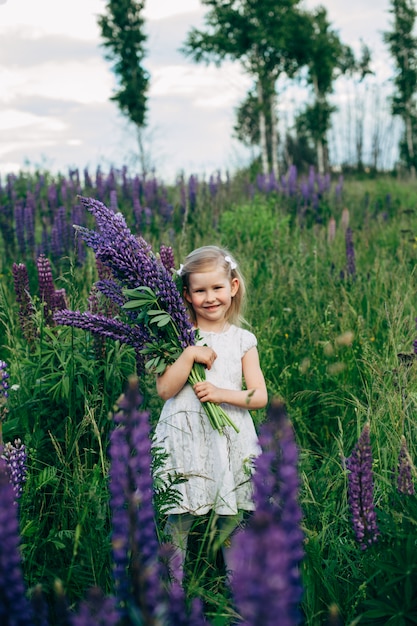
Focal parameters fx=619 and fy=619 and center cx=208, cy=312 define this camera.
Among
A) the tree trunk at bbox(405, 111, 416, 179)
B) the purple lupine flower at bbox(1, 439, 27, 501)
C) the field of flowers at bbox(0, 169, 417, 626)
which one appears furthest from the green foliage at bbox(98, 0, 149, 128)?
the purple lupine flower at bbox(1, 439, 27, 501)

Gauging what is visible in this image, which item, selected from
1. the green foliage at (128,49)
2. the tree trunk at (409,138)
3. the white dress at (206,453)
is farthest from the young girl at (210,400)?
the tree trunk at (409,138)

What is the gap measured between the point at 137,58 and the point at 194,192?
1889 cm

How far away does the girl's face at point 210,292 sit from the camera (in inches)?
106

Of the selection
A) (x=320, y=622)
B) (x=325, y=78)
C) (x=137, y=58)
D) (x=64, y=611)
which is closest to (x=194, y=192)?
(x=320, y=622)

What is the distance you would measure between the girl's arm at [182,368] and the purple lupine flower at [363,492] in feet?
2.69

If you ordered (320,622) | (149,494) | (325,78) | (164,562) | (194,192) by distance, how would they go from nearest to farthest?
1. (149,494)
2. (164,562)
3. (320,622)
4. (194,192)
5. (325,78)

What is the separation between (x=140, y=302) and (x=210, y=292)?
1.49ft

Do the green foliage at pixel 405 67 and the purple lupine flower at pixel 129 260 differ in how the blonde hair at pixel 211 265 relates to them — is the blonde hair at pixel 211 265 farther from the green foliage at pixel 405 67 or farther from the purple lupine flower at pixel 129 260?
the green foliage at pixel 405 67

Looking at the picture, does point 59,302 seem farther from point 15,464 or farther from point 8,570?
point 8,570

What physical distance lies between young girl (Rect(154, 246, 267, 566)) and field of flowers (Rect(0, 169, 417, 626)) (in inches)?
5.0

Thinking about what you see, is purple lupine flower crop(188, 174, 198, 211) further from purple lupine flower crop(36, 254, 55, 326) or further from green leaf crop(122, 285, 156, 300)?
green leaf crop(122, 285, 156, 300)

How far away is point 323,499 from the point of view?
2619 mm

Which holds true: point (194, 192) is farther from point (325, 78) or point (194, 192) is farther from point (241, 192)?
point (325, 78)

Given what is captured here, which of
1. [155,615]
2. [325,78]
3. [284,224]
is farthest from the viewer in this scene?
[325,78]
